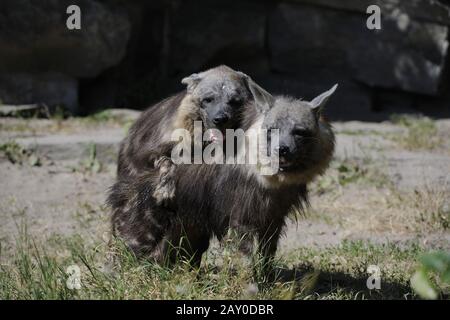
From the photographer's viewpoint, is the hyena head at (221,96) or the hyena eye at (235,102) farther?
the hyena eye at (235,102)

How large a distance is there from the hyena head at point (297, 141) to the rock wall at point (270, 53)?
21.7 ft

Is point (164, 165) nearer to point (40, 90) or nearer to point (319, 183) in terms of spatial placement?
point (319, 183)

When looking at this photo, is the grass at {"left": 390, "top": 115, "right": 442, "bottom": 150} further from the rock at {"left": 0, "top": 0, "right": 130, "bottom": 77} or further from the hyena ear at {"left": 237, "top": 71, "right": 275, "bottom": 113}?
the hyena ear at {"left": 237, "top": 71, "right": 275, "bottom": 113}

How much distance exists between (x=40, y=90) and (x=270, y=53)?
12.5ft

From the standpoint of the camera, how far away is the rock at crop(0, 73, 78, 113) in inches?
436

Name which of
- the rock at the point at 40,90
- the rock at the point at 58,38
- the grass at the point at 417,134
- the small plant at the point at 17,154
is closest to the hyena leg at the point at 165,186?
the small plant at the point at 17,154

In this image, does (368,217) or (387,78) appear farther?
(387,78)

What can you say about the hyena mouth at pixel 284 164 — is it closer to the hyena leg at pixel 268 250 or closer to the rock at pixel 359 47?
the hyena leg at pixel 268 250

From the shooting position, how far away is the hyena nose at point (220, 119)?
5.67 m

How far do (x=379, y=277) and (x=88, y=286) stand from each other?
2.19 meters

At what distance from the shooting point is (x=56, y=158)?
9609 mm

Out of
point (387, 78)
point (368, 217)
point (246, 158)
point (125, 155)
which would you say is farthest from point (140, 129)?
point (387, 78)

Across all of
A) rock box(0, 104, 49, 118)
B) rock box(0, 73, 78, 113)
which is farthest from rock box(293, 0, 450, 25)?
rock box(0, 104, 49, 118)
